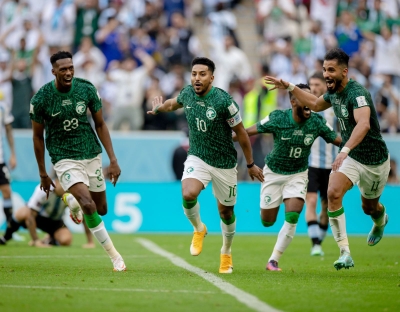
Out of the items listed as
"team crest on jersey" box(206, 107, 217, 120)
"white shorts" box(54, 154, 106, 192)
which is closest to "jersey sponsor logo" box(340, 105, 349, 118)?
"team crest on jersey" box(206, 107, 217, 120)

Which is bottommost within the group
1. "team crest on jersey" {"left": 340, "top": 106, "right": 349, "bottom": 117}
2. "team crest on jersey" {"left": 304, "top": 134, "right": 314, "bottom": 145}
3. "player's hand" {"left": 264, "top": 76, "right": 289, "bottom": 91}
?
"team crest on jersey" {"left": 304, "top": 134, "right": 314, "bottom": 145}

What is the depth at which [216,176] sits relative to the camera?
405 inches

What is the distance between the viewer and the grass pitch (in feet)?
24.2

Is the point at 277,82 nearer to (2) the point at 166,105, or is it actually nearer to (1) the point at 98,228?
(2) the point at 166,105

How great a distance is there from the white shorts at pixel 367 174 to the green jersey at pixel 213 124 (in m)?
1.43

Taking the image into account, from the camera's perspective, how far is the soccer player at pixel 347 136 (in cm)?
978

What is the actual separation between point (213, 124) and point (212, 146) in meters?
0.29

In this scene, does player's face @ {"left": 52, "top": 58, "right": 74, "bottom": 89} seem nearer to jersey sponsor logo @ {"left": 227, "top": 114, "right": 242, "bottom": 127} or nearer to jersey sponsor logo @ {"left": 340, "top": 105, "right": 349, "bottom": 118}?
jersey sponsor logo @ {"left": 227, "top": 114, "right": 242, "bottom": 127}

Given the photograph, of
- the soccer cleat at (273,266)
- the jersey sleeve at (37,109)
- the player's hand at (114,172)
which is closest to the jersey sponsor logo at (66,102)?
the jersey sleeve at (37,109)

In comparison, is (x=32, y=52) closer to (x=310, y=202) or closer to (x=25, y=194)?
(x=25, y=194)

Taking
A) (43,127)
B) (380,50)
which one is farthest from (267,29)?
(43,127)

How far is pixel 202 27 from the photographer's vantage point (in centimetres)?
2569

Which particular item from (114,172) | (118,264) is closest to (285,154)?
(114,172)

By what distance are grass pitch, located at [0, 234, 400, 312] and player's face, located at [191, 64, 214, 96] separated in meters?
2.26
